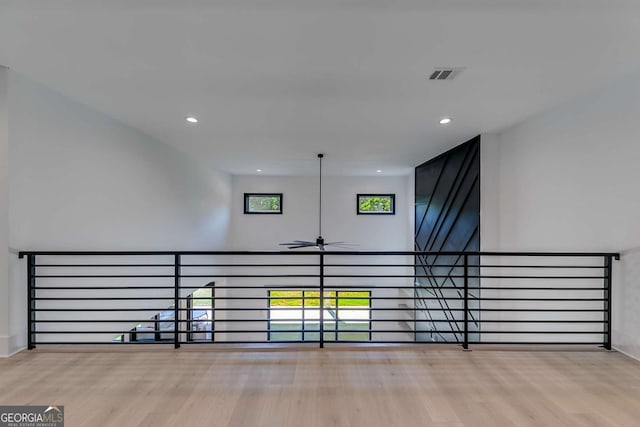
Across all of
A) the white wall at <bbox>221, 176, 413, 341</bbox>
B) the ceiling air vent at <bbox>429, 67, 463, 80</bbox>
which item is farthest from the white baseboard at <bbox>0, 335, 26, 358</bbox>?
the white wall at <bbox>221, 176, 413, 341</bbox>

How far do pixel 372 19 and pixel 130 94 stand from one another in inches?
96.3

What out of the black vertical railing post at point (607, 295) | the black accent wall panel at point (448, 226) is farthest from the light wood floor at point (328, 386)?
the black accent wall panel at point (448, 226)

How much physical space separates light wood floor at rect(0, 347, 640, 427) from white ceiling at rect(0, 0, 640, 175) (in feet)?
8.00

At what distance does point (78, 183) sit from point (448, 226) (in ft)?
18.2

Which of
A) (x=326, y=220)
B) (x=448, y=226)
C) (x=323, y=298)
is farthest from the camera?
(x=326, y=220)

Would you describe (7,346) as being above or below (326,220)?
below

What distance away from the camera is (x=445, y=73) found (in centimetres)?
241

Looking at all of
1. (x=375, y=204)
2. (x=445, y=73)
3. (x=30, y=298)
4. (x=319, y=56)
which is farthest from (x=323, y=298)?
(x=375, y=204)

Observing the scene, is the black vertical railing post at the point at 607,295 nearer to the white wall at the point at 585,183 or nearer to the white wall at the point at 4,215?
the white wall at the point at 585,183

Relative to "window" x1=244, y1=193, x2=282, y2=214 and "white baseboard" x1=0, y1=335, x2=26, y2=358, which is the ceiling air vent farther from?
"window" x1=244, y1=193, x2=282, y2=214

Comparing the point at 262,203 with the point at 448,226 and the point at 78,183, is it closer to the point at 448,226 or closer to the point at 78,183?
the point at 448,226

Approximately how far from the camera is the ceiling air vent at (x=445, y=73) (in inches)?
92.1

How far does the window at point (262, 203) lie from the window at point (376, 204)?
7.55 feet

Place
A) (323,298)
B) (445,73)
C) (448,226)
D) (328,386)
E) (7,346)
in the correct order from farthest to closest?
(448,226)
(323,298)
(7,346)
(445,73)
(328,386)
